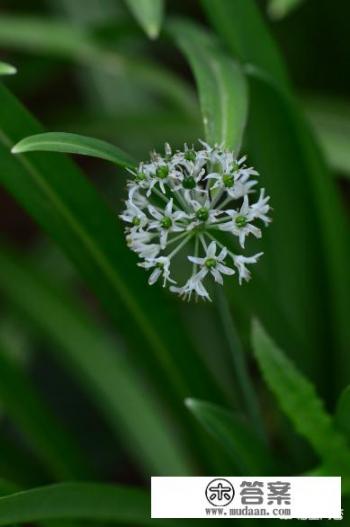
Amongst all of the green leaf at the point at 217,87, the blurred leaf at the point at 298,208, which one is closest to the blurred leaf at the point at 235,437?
the blurred leaf at the point at 298,208

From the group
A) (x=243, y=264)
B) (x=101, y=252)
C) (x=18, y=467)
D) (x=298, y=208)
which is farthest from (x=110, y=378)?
(x=243, y=264)

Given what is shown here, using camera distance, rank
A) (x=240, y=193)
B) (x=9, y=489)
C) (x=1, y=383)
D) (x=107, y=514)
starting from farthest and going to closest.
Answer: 1. (x=1, y=383)
2. (x=107, y=514)
3. (x=9, y=489)
4. (x=240, y=193)

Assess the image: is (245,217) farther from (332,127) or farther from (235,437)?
(332,127)

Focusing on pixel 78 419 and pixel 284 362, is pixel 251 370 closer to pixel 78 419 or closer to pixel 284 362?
pixel 78 419

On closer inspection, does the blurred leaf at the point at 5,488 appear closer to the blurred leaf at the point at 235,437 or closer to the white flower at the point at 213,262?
the blurred leaf at the point at 235,437

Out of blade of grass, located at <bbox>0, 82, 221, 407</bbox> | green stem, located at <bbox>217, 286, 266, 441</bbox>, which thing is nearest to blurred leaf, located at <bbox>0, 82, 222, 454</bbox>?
blade of grass, located at <bbox>0, 82, 221, 407</bbox>

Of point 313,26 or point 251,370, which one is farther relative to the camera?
point 313,26

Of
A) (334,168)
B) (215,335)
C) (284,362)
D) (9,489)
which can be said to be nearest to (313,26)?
(334,168)
